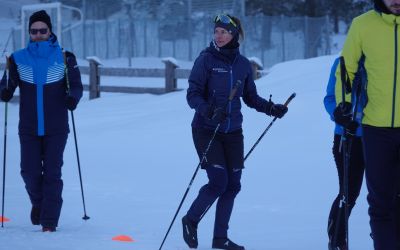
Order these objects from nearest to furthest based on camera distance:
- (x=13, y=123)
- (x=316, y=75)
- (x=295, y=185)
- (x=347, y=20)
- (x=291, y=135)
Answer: (x=295, y=185), (x=291, y=135), (x=316, y=75), (x=13, y=123), (x=347, y=20)

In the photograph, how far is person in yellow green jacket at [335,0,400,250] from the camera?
452 cm

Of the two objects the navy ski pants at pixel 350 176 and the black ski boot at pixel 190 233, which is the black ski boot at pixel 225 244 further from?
the navy ski pants at pixel 350 176

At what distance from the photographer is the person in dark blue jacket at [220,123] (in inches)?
226

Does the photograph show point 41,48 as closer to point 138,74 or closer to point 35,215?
point 35,215

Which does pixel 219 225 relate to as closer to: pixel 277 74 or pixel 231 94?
pixel 231 94

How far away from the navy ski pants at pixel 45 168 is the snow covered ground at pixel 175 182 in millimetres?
197

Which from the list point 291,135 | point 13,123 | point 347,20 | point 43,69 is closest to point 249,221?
point 43,69

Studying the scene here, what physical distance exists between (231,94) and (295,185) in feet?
10.7

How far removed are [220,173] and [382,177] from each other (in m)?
1.43

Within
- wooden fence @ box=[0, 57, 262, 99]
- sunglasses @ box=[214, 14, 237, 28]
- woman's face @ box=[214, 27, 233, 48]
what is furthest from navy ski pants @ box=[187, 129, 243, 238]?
wooden fence @ box=[0, 57, 262, 99]

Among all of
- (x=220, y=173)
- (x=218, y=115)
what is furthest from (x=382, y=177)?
(x=220, y=173)

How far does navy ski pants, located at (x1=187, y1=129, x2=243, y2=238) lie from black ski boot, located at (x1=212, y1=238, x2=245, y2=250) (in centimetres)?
3

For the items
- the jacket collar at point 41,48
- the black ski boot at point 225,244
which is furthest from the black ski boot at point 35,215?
the black ski boot at point 225,244

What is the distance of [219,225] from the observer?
593 centimetres
